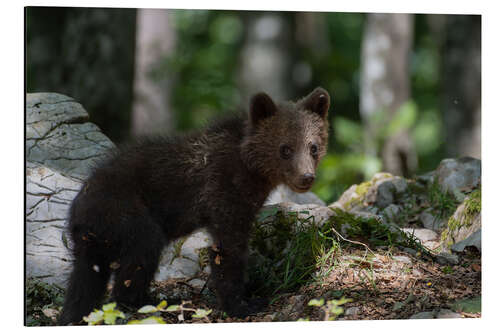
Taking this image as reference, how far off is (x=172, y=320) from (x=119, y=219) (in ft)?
3.80

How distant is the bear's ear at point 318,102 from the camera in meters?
6.17

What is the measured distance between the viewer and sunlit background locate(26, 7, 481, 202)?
30.3 ft

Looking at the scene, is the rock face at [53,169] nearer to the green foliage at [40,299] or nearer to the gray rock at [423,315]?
the green foliage at [40,299]

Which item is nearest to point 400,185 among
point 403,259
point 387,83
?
point 403,259

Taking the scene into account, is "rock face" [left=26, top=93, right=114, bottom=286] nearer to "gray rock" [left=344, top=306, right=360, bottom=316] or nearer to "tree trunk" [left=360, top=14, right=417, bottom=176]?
"gray rock" [left=344, top=306, right=360, bottom=316]

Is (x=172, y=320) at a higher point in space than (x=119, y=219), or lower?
lower

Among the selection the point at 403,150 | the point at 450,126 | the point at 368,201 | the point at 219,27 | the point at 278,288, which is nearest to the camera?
the point at 278,288

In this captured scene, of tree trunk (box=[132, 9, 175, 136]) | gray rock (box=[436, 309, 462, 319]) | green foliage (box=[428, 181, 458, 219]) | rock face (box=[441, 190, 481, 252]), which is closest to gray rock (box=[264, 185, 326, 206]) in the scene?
green foliage (box=[428, 181, 458, 219])

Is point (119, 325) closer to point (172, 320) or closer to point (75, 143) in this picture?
point (172, 320)

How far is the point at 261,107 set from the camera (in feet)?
19.7

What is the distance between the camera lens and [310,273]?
21.1 feet

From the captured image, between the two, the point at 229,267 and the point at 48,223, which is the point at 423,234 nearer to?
the point at 229,267

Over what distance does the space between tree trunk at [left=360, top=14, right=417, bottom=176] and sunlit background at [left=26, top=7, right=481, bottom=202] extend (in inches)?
0.9
